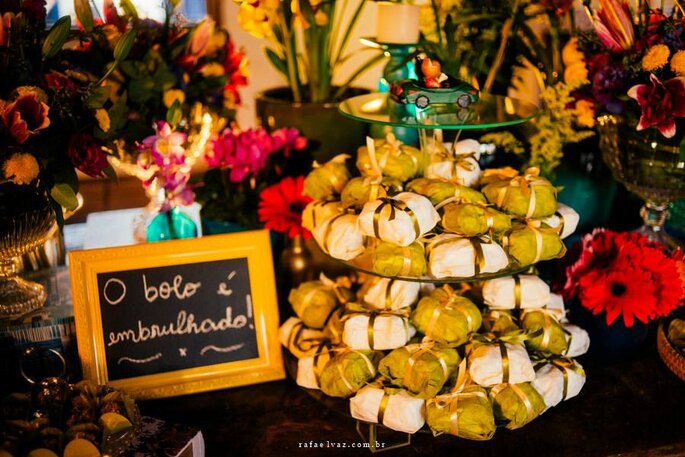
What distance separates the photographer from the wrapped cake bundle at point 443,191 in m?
0.87

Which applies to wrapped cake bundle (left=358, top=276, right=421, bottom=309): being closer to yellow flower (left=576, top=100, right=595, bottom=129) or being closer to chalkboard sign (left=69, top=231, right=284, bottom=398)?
chalkboard sign (left=69, top=231, right=284, bottom=398)

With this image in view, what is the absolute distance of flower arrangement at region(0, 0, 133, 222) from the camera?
784 millimetres

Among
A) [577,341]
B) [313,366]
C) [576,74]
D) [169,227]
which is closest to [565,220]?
[577,341]

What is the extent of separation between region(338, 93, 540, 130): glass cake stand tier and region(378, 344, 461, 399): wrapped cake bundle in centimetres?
29

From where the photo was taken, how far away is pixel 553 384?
86 cm

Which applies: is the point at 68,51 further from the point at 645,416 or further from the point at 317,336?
the point at 645,416

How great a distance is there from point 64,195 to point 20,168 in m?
0.09

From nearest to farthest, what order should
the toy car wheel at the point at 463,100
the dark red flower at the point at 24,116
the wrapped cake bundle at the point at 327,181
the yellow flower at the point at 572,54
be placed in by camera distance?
the dark red flower at the point at 24,116
the toy car wheel at the point at 463,100
the wrapped cake bundle at the point at 327,181
the yellow flower at the point at 572,54

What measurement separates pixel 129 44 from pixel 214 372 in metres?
0.47

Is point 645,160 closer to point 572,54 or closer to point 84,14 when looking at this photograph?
A: point 572,54

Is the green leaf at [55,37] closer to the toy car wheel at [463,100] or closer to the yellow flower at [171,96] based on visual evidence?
the yellow flower at [171,96]

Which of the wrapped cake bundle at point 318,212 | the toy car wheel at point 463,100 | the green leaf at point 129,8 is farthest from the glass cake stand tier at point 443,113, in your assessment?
the green leaf at point 129,8

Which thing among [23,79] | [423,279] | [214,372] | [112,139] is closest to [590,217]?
[423,279]

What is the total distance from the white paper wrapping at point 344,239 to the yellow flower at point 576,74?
1.51ft
